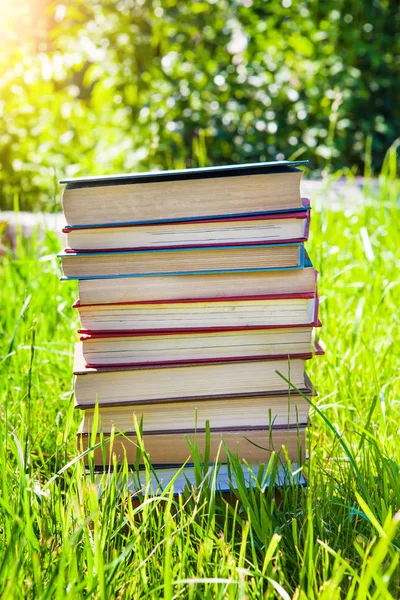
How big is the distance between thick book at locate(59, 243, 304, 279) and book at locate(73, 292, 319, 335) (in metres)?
0.06

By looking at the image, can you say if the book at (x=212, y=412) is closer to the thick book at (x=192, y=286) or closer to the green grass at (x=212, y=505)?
the green grass at (x=212, y=505)

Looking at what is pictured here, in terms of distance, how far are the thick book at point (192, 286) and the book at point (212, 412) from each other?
20cm

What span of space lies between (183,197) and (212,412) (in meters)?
0.42

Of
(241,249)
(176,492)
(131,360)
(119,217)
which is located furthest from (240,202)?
(176,492)

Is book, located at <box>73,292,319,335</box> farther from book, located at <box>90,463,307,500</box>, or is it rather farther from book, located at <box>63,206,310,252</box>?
book, located at <box>90,463,307,500</box>

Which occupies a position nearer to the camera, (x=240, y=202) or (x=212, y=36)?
(x=240, y=202)

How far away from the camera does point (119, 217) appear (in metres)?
1.32

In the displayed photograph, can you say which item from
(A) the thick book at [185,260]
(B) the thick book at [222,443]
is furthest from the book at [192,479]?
(A) the thick book at [185,260]

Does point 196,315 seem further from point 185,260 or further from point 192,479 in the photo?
point 192,479

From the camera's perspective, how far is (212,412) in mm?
1377

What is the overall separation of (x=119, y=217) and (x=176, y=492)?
1.74ft

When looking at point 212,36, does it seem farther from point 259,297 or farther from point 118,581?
point 118,581

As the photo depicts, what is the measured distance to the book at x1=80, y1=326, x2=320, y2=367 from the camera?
1.35 meters

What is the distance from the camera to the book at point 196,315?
52.7 inches
